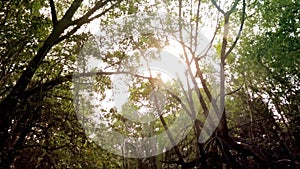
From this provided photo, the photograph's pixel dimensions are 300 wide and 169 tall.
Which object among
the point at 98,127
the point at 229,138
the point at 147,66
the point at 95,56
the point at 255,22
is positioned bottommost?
the point at 229,138

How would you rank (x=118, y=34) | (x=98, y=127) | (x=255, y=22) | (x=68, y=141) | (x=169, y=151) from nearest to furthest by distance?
(x=68, y=141), (x=98, y=127), (x=118, y=34), (x=255, y=22), (x=169, y=151)

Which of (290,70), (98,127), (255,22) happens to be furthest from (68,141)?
(290,70)

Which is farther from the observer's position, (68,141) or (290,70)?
(290,70)

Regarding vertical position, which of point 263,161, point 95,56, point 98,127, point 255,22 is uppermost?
point 255,22

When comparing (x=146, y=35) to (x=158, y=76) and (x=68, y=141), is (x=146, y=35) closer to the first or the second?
(x=158, y=76)

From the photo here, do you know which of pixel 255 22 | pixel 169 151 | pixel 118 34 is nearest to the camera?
pixel 118 34

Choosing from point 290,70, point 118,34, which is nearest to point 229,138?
point 118,34

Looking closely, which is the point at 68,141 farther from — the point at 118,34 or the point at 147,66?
the point at 147,66

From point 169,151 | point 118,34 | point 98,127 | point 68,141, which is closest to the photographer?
point 68,141

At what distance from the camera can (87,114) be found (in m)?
10.9

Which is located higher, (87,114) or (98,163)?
(87,114)

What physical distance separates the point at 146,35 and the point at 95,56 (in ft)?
6.86

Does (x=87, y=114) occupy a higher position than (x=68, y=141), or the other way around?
(x=87, y=114)

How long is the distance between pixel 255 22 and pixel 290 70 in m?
2.45
